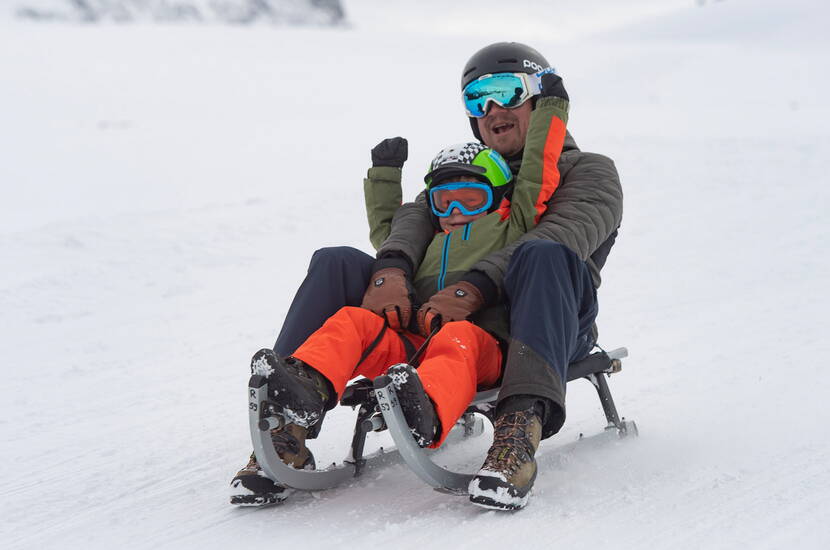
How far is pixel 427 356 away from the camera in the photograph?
2.79 m

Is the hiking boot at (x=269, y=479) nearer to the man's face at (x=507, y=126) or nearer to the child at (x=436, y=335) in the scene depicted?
the child at (x=436, y=335)

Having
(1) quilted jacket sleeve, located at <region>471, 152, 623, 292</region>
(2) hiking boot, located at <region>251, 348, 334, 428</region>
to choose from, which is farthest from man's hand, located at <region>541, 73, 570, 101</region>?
(2) hiking boot, located at <region>251, 348, 334, 428</region>

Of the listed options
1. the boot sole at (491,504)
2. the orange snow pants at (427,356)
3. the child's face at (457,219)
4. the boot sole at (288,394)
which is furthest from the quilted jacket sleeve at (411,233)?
the boot sole at (491,504)

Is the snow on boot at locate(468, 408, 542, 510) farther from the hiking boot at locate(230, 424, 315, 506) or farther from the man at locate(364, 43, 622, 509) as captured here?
the hiking boot at locate(230, 424, 315, 506)

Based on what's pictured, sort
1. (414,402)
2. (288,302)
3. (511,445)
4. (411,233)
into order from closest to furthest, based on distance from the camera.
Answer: (414,402)
(511,445)
(411,233)
(288,302)

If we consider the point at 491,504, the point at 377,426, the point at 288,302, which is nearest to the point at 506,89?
the point at 377,426

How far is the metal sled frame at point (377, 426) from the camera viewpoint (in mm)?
2475

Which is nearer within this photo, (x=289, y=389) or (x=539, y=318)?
(x=289, y=389)

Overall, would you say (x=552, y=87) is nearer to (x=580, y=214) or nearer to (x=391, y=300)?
(x=580, y=214)

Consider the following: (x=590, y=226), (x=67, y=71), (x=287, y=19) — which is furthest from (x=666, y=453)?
(x=287, y=19)

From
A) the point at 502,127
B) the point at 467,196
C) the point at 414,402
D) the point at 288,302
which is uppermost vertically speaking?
the point at 502,127

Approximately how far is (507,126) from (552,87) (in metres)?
0.47

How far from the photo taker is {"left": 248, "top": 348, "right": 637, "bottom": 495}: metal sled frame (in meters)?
2.47

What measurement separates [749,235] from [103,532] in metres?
6.79
